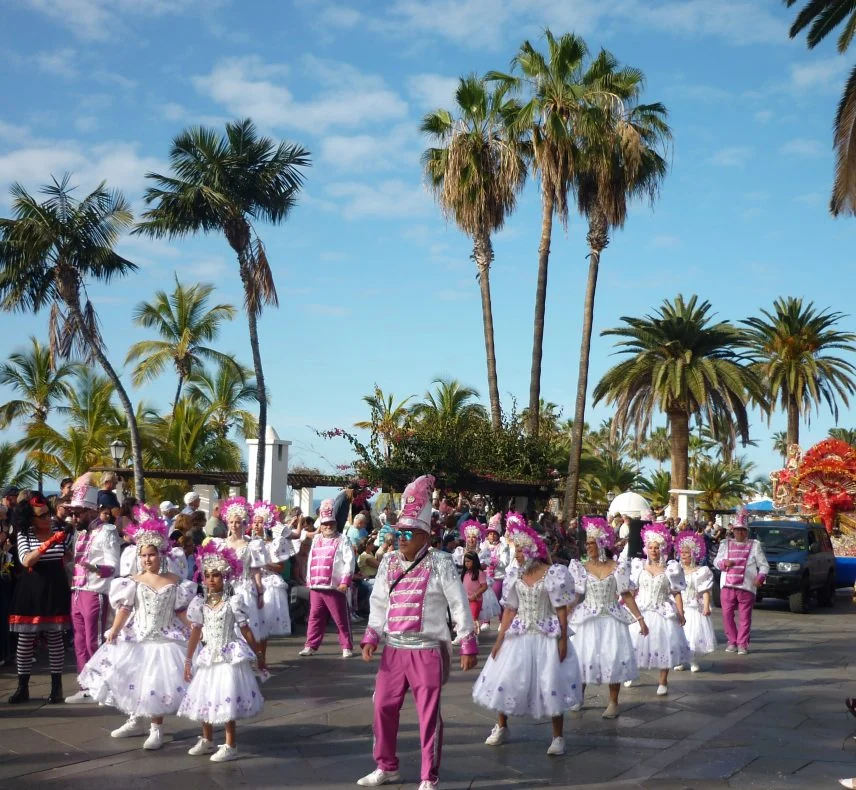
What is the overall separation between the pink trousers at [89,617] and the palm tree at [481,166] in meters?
19.9

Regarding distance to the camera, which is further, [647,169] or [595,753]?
[647,169]

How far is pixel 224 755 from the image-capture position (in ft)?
24.3

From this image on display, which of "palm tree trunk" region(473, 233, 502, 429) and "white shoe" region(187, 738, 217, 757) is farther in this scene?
"palm tree trunk" region(473, 233, 502, 429)

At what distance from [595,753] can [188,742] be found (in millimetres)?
3191

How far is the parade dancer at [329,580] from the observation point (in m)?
12.8

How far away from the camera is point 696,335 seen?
34156 millimetres

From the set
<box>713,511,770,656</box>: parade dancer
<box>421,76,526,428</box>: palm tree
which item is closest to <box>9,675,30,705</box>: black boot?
<box>713,511,770,656</box>: parade dancer

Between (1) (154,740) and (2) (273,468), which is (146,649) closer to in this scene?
(1) (154,740)

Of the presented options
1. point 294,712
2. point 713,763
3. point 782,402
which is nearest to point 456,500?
point 294,712

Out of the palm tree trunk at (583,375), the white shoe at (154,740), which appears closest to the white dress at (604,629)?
the white shoe at (154,740)

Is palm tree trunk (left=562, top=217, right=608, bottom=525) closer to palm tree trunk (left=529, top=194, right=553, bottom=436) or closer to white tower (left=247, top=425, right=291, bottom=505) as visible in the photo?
palm tree trunk (left=529, top=194, right=553, bottom=436)

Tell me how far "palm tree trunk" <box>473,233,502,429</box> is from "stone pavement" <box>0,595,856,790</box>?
61.8 feet

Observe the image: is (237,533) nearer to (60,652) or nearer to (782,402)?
(60,652)

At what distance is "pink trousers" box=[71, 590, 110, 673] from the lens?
10.1 metres
